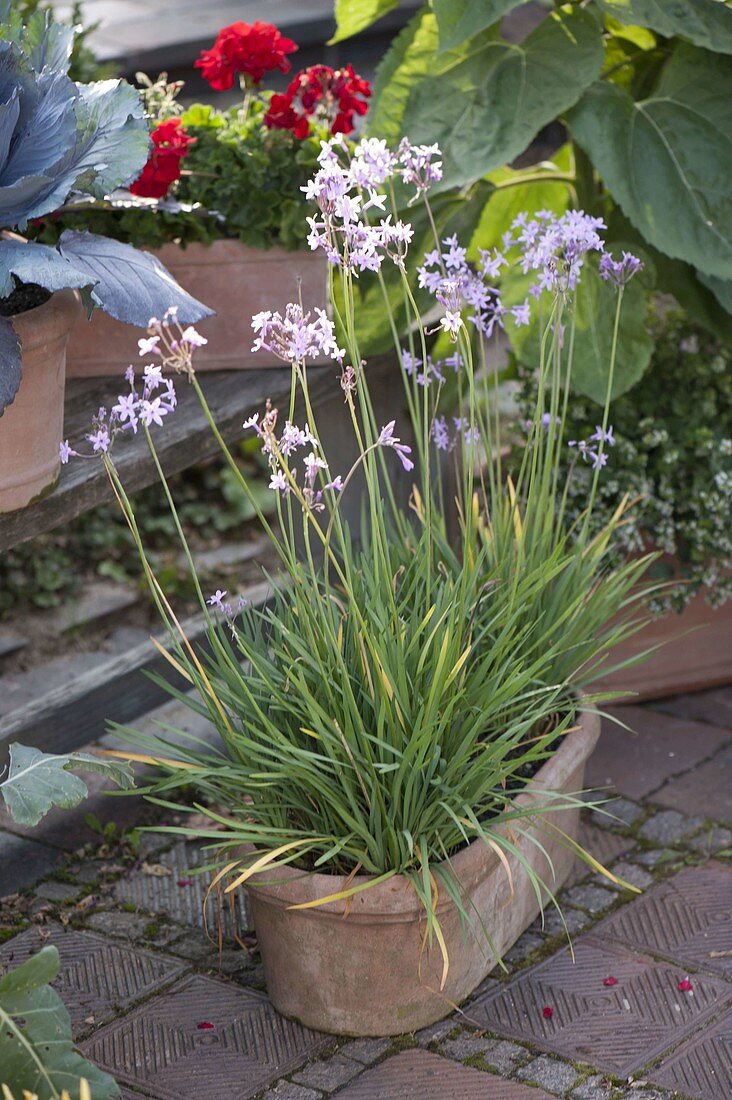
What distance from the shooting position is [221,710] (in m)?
2.08

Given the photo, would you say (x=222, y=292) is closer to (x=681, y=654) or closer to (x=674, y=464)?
(x=674, y=464)

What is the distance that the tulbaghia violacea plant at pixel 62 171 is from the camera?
1.92 meters

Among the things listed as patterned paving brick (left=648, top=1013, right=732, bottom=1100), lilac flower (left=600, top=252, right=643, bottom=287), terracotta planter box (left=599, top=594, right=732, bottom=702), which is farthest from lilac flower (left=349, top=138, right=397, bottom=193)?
terracotta planter box (left=599, top=594, right=732, bottom=702)

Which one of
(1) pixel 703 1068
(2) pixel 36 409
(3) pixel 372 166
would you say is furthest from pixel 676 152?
(1) pixel 703 1068

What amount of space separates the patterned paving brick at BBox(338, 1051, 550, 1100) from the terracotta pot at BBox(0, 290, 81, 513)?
1.04 metres

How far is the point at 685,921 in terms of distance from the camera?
2.46m

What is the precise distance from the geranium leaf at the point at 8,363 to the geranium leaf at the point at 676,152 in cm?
126

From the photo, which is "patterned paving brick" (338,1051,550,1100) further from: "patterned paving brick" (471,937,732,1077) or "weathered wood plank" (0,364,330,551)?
"weathered wood plank" (0,364,330,551)

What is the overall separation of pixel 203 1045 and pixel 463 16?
187 centimetres

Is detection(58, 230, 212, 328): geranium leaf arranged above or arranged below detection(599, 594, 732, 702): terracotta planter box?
above

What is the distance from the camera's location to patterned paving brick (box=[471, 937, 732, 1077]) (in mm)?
2146

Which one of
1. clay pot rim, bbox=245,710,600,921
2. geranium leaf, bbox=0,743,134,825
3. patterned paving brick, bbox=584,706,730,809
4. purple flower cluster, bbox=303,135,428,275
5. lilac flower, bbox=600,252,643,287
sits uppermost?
purple flower cluster, bbox=303,135,428,275

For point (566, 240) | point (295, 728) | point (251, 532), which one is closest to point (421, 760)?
point (295, 728)

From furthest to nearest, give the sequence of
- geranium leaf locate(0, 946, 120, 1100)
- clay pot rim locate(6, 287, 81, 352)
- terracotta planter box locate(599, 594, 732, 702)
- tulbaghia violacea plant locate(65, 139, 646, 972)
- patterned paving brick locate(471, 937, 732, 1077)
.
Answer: terracotta planter box locate(599, 594, 732, 702), patterned paving brick locate(471, 937, 732, 1077), clay pot rim locate(6, 287, 81, 352), tulbaghia violacea plant locate(65, 139, 646, 972), geranium leaf locate(0, 946, 120, 1100)
